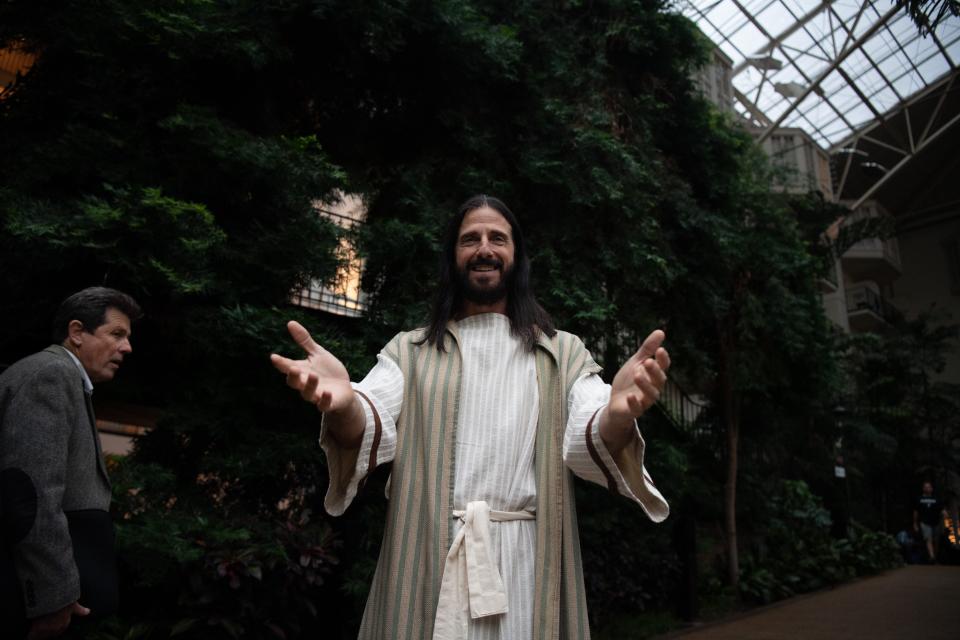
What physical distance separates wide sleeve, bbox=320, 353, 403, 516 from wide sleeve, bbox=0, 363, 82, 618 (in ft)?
3.06

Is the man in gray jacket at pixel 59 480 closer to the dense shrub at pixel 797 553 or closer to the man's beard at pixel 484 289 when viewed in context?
A: the man's beard at pixel 484 289

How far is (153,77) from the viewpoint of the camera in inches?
160

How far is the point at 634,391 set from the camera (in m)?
1.78

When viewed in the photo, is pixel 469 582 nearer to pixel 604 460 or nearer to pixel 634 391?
pixel 604 460

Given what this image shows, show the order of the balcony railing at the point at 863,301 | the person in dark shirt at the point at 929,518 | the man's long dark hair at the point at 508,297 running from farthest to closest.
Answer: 1. the balcony railing at the point at 863,301
2. the person in dark shirt at the point at 929,518
3. the man's long dark hair at the point at 508,297

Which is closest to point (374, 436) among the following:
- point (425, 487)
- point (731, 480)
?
point (425, 487)

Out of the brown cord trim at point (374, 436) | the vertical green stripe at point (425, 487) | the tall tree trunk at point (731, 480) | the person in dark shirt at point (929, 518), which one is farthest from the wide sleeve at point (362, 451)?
the person in dark shirt at point (929, 518)

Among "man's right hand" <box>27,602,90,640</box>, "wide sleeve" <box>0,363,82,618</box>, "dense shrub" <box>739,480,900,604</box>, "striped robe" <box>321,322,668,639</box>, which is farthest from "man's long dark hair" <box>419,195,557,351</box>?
"dense shrub" <box>739,480,900,604</box>

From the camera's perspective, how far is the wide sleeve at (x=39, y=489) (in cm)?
218

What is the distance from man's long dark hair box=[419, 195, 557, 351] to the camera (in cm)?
236

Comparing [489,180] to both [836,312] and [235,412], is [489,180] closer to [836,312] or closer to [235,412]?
[235,412]

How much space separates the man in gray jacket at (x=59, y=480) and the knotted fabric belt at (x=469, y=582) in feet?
4.13

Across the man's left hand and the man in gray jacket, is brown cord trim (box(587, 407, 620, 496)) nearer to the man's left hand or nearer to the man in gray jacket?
the man's left hand

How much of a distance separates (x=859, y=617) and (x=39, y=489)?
25.7ft
